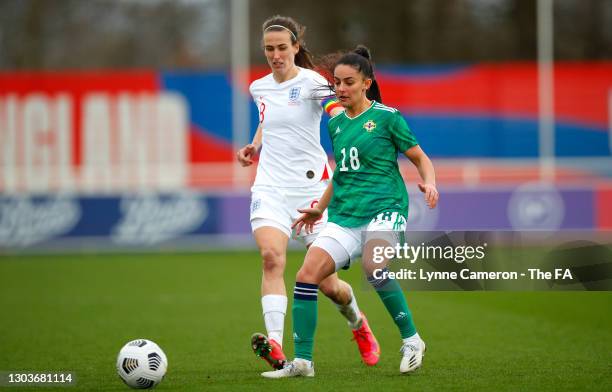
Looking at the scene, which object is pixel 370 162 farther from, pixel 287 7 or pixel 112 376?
pixel 287 7

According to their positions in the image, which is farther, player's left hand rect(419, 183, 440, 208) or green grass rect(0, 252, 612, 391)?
green grass rect(0, 252, 612, 391)

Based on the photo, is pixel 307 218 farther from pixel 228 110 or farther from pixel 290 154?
pixel 228 110

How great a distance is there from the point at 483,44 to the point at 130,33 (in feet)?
29.3

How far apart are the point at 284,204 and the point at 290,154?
361 millimetres

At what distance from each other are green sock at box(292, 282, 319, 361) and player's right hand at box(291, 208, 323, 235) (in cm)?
42

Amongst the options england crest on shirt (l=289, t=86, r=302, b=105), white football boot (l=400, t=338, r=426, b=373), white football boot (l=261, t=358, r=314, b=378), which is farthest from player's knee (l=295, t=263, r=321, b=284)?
england crest on shirt (l=289, t=86, r=302, b=105)

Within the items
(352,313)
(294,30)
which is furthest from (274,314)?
(294,30)

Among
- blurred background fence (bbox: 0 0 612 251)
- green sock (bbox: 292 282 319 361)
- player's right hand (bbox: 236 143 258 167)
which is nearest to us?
green sock (bbox: 292 282 319 361)

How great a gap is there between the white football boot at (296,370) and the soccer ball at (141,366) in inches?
30.3

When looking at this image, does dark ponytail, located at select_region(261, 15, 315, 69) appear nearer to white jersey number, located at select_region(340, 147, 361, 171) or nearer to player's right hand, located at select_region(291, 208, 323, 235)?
white jersey number, located at select_region(340, 147, 361, 171)

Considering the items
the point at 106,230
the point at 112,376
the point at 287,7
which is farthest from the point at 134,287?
the point at 287,7

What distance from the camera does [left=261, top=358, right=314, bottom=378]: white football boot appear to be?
690 centimetres

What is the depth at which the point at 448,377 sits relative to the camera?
6.88 m

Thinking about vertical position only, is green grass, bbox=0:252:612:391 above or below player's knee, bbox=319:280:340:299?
below
